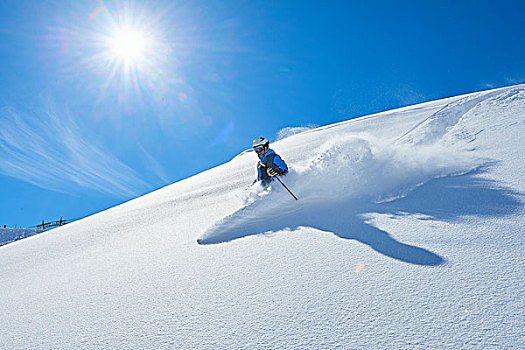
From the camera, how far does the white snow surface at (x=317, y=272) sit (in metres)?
1.37

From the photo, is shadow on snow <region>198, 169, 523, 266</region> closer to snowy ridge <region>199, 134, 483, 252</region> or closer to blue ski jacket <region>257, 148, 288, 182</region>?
snowy ridge <region>199, 134, 483, 252</region>

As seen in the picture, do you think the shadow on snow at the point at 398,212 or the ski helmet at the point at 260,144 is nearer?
the shadow on snow at the point at 398,212

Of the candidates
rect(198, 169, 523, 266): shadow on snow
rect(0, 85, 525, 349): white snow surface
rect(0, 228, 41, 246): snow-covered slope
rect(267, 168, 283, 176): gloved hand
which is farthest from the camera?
rect(0, 228, 41, 246): snow-covered slope

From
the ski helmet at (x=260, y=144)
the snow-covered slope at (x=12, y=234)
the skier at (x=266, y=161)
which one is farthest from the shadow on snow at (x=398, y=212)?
the snow-covered slope at (x=12, y=234)

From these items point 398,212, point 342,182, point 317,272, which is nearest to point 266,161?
point 342,182

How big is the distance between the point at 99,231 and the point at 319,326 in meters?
4.93

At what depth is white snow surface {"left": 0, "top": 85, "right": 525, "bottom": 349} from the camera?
1.37 metres

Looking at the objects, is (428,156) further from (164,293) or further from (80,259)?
(80,259)

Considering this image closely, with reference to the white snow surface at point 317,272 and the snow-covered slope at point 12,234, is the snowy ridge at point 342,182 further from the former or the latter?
the snow-covered slope at point 12,234

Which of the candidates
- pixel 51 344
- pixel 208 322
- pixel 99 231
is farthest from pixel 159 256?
pixel 99 231

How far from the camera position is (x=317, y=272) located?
78.2 inches

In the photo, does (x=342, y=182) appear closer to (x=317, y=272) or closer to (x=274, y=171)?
(x=274, y=171)

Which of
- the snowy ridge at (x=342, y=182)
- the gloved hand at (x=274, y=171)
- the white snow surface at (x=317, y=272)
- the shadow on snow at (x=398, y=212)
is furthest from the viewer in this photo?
the gloved hand at (x=274, y=171)

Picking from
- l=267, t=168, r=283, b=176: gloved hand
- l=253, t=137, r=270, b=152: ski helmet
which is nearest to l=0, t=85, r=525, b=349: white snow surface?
l=267, t=168, r=283, b=176: gloved hand
